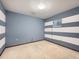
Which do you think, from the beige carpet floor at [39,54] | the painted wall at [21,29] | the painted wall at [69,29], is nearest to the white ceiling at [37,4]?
the painted wall at [69,29]

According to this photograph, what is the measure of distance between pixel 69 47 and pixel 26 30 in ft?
11.9

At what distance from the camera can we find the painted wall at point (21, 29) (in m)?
3.86

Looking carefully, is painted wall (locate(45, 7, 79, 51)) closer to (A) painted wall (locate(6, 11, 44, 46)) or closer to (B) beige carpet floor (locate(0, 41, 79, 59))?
(B) beige carpet floor (locate(0, 41, 79, 59))

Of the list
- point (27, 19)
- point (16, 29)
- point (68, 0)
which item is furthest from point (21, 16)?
point (68, 0)

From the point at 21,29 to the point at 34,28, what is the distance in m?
1.37

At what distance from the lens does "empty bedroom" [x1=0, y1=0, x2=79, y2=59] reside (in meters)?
2.71

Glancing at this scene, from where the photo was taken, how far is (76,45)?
10.2 feet

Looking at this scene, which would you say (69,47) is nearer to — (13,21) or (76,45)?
(76,45)

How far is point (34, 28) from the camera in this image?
17.6ft

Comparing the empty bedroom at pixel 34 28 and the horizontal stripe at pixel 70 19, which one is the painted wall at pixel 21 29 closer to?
the empty bedroom at pixel 34 28

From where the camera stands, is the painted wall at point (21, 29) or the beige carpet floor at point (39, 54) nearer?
the beige carpet floor at point (39, 54)

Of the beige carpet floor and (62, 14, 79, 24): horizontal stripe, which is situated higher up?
(62, 14, 79, 24): horizontal stripe

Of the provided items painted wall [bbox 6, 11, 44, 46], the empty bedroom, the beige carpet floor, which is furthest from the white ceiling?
the beige carpet floor

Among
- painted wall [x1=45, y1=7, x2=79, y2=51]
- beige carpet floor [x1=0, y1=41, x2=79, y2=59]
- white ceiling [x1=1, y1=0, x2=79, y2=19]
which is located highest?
white ceiling [x1=1, y1=0, x2=79, y2=19]
